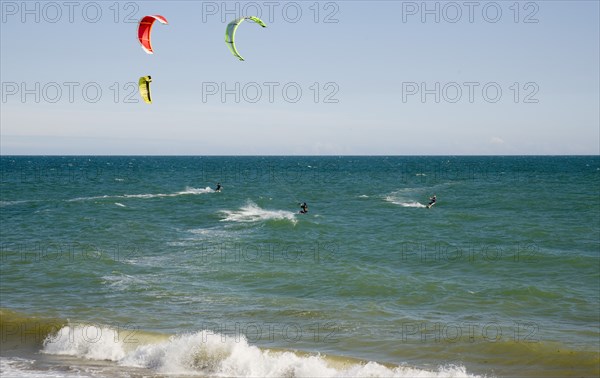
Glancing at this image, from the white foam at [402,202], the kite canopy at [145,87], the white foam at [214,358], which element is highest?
the kite canopy at [145,87]

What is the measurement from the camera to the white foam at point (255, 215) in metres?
39.5

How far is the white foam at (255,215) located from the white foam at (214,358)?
22.9 m

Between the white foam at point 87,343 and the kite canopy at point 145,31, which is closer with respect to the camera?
the white foam at point 87,343

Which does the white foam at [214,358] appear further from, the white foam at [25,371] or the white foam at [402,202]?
the white foam at [402,202]

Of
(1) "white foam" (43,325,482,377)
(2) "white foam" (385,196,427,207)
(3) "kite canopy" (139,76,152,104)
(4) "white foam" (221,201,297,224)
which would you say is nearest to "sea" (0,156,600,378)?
(1) "white foam" (43,325,482,377)

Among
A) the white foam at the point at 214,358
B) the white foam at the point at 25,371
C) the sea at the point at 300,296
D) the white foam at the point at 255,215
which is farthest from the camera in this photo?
the white foam at the point at 255,215

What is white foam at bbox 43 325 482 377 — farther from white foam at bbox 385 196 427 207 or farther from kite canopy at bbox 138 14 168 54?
white foam at bbox 385 196 427 207

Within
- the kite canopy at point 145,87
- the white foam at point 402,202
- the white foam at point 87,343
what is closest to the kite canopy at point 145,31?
the kite canopy at point 145,87

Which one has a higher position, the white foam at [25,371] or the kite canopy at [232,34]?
the kite canopy at [232,34]

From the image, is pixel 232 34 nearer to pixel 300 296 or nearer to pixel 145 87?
pixel 145 87

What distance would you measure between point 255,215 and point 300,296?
73.1ft

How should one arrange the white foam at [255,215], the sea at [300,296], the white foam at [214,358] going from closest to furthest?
the white foam at [214,358] < the sea at [300,296] < the white foam at [255,215]

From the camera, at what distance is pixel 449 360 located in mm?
14305

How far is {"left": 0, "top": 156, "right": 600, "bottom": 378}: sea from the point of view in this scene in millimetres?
14141
